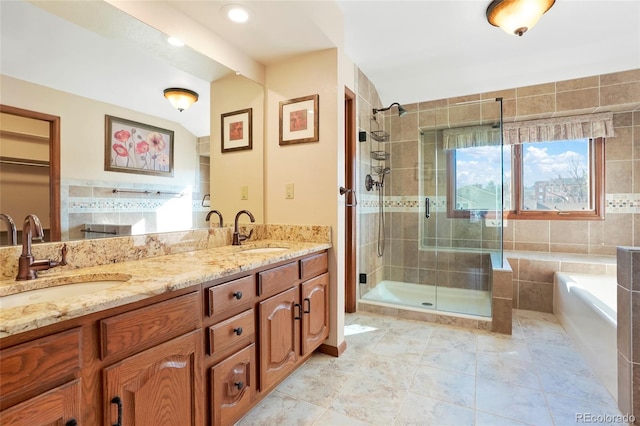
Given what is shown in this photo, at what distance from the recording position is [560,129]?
3.25 metres

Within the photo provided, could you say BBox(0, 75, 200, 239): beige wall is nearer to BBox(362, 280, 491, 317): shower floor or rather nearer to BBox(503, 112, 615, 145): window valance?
BBox(362, 280, 491, 317): shower floor

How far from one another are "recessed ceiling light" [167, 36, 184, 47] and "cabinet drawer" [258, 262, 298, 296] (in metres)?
1.31

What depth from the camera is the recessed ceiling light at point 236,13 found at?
1.63 m

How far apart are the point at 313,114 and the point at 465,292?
2.55m

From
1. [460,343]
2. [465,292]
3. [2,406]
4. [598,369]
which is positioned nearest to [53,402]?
[2,406]

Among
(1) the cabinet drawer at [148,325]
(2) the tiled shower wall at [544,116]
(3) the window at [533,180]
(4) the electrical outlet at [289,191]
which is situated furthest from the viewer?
(3) the window at [533,180]

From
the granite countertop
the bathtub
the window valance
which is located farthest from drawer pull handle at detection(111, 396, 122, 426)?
the window valance

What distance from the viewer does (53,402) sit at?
77 cm

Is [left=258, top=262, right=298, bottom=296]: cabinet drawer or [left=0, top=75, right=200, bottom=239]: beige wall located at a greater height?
[left=0, top=75, right=200, bottom=239]: beige wall

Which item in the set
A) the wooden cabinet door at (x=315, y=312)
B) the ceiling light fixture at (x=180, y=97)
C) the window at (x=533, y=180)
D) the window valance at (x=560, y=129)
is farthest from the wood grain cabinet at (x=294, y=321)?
the window valance at (x=560, y=129)

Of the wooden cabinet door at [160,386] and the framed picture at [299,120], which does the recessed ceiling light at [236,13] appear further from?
the wooden cabinet door at [160,386]

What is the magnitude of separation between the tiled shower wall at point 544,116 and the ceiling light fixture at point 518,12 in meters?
1.26

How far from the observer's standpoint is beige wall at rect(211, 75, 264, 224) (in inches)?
79.4

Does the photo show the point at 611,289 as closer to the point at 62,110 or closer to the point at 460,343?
the point at 460,343
